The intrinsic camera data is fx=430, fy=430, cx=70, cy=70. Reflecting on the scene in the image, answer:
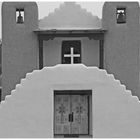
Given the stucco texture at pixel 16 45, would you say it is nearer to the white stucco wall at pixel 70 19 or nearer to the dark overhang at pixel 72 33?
the dark overhang at pixel 72 33

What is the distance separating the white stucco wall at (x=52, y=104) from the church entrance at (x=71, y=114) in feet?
4.84

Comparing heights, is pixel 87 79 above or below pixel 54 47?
below

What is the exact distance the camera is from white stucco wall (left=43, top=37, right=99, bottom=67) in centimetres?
2042

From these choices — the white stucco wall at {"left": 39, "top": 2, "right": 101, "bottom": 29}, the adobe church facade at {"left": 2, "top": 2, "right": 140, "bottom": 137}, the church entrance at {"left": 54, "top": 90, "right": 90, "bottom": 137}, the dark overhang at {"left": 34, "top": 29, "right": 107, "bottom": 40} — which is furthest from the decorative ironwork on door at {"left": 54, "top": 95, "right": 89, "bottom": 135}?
the white stucco wall at {"left": 39, "top": 2, "right": 101, "bottom": 29}

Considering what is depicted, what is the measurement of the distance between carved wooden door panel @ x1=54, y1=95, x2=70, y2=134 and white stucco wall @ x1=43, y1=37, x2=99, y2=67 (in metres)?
2.47

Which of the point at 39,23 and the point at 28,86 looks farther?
the point at 39,23

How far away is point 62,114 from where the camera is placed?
60.7 feet

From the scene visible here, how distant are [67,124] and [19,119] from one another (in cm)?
253

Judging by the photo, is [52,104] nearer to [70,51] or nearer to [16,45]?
[70,51]

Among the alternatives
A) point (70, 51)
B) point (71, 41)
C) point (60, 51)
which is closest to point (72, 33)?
Result: point (71, 41)

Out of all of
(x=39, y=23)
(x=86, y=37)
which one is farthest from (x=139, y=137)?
(x=39, y=23)

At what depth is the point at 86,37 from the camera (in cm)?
2039

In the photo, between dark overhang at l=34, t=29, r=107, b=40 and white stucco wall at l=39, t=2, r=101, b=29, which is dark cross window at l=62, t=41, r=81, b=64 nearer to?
dark overhang at l=34, t=29, r=107, b=40

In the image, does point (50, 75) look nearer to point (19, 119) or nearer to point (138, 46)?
point (19, 119)
